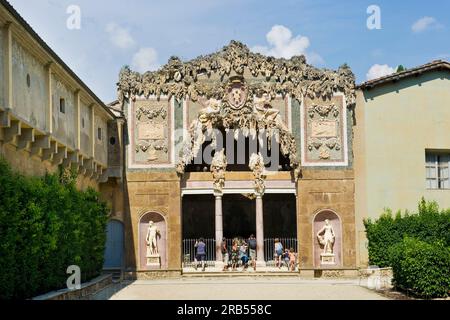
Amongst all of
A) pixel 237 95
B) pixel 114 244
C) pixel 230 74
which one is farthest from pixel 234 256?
pixel 230 74

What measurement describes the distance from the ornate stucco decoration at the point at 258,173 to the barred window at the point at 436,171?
7.92 meters

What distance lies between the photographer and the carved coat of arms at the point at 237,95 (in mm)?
37500

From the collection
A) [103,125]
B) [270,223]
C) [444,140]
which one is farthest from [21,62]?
[270,223]

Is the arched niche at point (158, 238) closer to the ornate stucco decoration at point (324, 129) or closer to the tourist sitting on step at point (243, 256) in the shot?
the tourist sitting on step at point (243, 256)

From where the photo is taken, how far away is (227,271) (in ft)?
121

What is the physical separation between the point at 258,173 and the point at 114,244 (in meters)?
7.78

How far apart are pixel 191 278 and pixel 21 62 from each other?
55.0 ft

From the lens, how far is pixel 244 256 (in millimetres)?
37906

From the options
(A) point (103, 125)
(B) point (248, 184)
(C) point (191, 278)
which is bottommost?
(C) point (191, 278)

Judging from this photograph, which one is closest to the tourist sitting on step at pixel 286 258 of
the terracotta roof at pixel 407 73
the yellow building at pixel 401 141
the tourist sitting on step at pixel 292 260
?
the tourist sitting on step at pixel 292 260

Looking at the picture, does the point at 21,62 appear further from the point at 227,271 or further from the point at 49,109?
the point at 227,271

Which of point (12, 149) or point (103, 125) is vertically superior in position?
point (103, 125)

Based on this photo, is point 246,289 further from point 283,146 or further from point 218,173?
point 283,146
